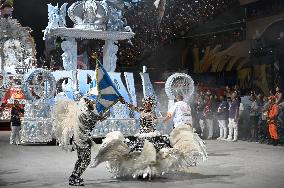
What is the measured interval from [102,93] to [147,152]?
1398mm

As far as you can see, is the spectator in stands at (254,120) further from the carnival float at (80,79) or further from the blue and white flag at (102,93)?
the blue and white flag at (102,93)

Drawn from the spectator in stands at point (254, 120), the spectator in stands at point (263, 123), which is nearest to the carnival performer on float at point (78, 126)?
the spectator in stands at point (263, 123)

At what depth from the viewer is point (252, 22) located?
25.9m

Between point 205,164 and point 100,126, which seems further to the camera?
point 100,126

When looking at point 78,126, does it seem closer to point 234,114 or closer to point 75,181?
point 75,181

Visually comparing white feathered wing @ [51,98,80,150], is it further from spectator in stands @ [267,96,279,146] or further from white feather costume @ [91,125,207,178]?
spectator in stands @ [267,96,279,146]

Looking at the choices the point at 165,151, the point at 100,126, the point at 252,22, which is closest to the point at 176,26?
the point at 252,22

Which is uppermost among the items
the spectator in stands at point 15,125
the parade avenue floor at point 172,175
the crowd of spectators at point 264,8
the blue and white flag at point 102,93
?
the crowd of spectators at point 264,8

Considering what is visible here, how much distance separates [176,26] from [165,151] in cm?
2432

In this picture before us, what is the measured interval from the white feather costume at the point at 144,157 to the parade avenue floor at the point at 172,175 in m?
0.20

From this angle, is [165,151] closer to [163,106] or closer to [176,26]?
[163,106]

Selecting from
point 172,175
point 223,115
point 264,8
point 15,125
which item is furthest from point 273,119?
point 264,8

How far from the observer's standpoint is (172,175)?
9258mm

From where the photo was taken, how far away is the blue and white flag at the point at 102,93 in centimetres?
847
